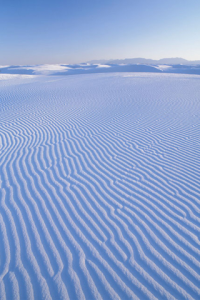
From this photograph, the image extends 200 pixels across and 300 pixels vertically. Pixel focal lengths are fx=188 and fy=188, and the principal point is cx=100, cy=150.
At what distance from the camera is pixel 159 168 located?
436cm

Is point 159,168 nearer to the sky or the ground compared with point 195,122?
nearer to the ground

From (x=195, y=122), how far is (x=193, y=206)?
5.05 meters

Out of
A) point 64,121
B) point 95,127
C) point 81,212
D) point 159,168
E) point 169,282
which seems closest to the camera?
point 169,282

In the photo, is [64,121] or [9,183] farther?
[64,121]

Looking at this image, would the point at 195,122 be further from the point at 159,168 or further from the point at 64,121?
the point at 64,121

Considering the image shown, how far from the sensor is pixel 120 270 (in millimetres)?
2244

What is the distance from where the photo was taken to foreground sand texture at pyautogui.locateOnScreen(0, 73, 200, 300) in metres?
2.15

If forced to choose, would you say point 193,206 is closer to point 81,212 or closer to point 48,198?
point 81,212

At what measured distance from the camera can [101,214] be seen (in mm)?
3066

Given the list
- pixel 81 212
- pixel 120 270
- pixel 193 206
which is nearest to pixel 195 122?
pixel 193 206

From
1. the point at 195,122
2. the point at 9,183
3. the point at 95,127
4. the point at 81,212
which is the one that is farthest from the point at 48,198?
the point at 195,122

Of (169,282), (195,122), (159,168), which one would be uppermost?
(195,122)

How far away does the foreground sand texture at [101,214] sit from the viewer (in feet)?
7.06

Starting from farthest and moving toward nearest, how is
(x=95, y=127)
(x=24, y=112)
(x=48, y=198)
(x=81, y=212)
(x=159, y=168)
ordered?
(x=24, y=112) < (x=95, y=127) < (x=159, y=168) < (x=48, y=198) < (x=81, y=212)
